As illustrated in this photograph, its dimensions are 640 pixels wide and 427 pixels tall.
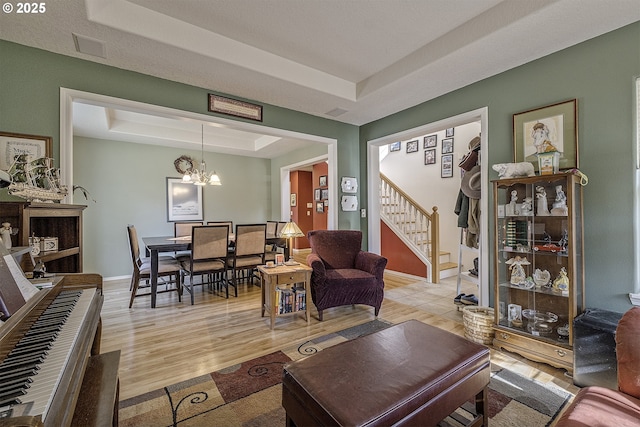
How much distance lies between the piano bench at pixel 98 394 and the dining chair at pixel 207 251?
7.27 ft

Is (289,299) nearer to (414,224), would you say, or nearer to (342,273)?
(342,273)

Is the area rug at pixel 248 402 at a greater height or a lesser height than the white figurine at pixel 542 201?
lesser

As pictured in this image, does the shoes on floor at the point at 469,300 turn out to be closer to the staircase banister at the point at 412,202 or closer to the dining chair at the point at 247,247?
the staircase banister at the point at 412,202

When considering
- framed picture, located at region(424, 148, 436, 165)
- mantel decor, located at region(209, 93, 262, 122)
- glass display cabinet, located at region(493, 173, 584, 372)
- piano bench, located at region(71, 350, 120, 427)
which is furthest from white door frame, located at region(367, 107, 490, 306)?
piano bench, located at region(71, 350, 120, 427)

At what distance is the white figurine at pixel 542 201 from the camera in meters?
2.30

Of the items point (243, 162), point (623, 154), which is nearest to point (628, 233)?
point (623, 154)

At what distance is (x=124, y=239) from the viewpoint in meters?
5.07

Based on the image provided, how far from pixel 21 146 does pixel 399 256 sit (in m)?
5.09

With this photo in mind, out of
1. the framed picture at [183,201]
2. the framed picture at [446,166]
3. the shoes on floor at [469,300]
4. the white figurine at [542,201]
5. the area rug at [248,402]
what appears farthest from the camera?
the framed picture at [183,201]

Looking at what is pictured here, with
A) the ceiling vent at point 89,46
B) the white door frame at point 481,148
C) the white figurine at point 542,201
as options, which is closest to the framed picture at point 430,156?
the white door frame at point 481,148

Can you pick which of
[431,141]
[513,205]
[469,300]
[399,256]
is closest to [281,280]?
[469,300]

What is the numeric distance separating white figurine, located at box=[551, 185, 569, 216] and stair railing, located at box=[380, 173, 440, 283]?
95.6 inches

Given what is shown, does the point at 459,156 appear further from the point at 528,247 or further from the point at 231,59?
the point at 231,59

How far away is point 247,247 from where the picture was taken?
13.4 ft
